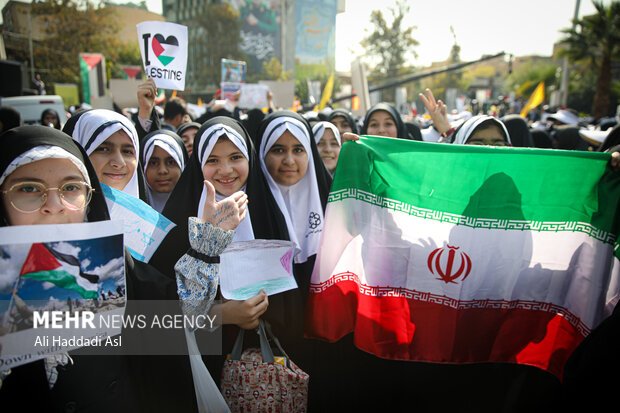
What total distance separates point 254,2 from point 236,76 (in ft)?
182

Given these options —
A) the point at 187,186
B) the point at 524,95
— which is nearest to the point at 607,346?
the point at 187,186

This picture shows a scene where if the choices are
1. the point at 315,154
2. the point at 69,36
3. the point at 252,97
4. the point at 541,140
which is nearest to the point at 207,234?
the point at 315,154

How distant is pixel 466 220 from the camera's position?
200 cm

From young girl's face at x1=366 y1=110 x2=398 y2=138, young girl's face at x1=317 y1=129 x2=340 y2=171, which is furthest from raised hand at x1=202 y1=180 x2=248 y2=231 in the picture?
young girl's face at x1=366 y1=110 x2=398 y2=138

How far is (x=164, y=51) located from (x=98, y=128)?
4.24 feet

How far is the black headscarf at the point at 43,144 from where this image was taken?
1.28 meters

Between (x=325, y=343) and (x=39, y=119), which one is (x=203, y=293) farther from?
(x=39, y=119)

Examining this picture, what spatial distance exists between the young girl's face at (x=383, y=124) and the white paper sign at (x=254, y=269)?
2539mm

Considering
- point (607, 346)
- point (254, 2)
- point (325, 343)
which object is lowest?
point (325, 343)

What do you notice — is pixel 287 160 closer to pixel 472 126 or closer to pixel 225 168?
pixel 225 168

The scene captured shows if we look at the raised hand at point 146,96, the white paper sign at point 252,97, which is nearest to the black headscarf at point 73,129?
the raised hand at point 146,96

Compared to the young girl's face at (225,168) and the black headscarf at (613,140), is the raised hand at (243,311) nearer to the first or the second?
the young girl's face at (225,168)

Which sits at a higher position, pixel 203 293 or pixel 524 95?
pixel 524 95

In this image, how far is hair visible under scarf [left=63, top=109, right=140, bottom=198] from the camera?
7.39ft
